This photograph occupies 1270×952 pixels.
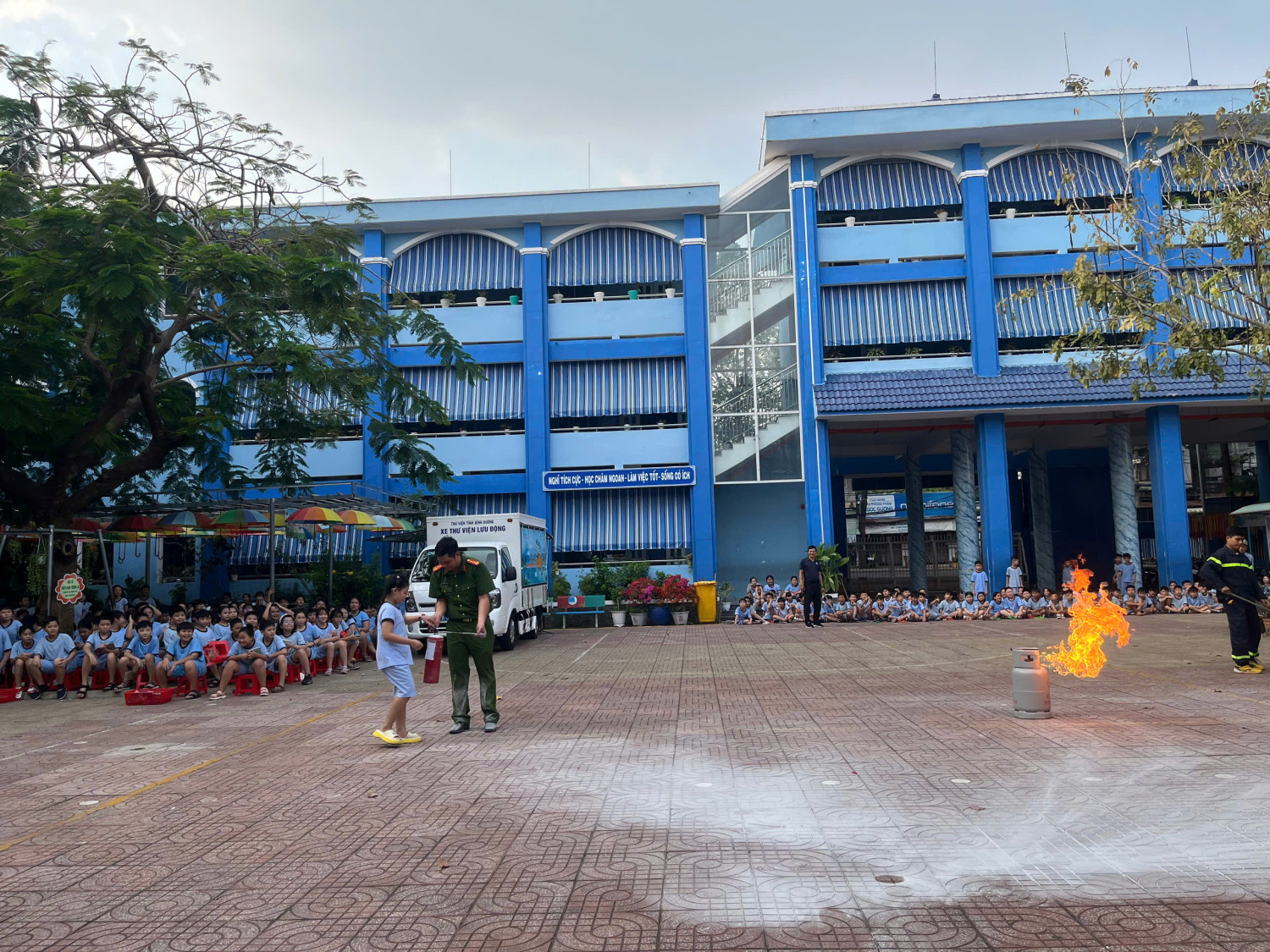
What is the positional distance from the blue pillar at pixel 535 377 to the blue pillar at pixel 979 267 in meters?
11.8

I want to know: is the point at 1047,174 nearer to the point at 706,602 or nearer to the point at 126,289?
the point at 706,602

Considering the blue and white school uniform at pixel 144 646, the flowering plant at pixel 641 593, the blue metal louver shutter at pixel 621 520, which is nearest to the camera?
the blue and white school uniform at pixel 144 646

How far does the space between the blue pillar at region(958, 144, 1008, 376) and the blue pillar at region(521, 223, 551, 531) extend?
11811mm

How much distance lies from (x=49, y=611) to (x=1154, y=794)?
632 inches

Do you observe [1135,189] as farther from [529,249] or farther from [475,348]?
[475,348]

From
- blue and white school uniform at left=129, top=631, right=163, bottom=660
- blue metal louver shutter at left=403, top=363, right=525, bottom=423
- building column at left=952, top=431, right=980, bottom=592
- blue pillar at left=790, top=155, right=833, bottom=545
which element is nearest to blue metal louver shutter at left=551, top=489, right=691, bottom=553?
blue metal louver shutter at left=403, top=363, right=525, bottom=423

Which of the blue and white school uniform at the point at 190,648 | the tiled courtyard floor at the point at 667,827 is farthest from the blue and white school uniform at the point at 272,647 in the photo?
the tiled courtyard floor at the point at 667,827

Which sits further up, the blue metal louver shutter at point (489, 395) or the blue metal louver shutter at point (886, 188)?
the blue metal louver shutter at point (886, 188)

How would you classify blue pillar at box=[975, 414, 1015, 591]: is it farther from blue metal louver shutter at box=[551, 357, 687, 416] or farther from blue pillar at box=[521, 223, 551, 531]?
blue pillar at box=[521, 223, 551, 531]

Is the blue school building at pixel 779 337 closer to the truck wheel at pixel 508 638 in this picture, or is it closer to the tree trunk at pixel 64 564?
the truck wheel at pixel 508 638

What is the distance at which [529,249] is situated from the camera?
29.1 metres

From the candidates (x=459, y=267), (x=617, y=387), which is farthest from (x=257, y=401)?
(x=617, y=387)

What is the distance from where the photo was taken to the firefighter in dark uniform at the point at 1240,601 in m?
11.7

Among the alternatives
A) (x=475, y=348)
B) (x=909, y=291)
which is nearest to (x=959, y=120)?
(x=909, y=291)
